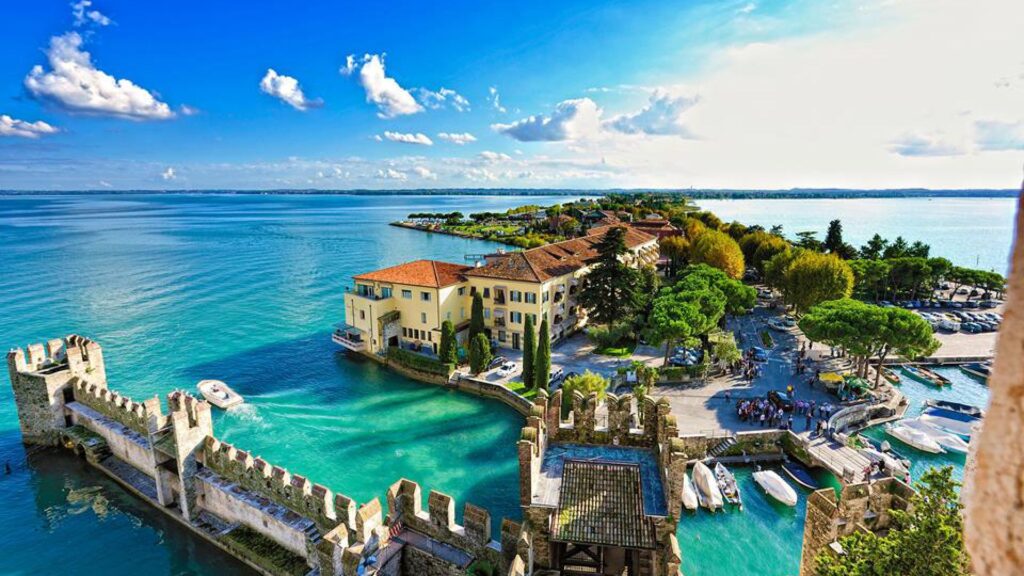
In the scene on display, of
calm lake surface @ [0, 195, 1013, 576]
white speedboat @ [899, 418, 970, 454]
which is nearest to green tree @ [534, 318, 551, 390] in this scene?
calm lake surface @ [0, 195, 1013, 576]

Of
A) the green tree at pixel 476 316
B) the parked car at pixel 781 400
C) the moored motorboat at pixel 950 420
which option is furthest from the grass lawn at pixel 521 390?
the moored motorboat at pixel 950 420

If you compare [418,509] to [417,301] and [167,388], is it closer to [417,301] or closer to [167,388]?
[417,301]

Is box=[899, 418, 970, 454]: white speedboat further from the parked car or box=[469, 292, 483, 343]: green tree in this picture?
box=[469, 292, 483, 343]: green tree

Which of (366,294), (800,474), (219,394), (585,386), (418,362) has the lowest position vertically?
(800,474)

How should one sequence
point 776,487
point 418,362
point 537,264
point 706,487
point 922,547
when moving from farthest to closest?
point 537,264, point 418,362, point 776,487, point 706,487, point 922,547

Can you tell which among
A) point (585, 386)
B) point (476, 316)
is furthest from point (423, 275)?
point (585, 386)

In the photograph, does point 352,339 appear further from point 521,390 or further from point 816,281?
point 816,281
